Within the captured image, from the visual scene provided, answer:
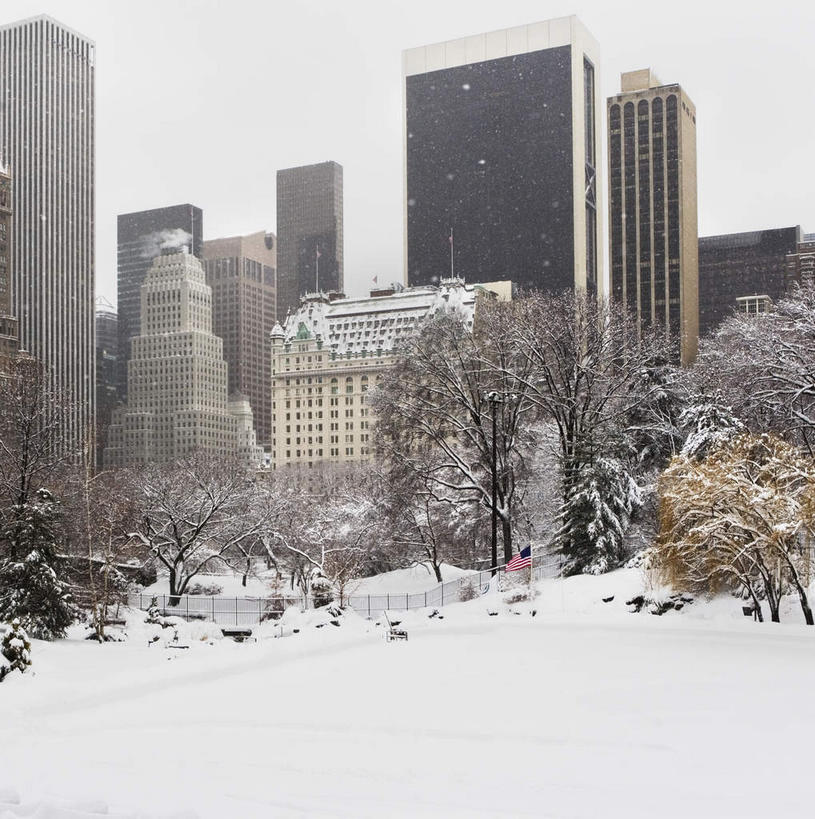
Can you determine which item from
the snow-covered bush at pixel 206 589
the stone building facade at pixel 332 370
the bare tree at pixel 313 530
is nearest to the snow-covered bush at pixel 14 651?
the bare tree at pixel 313 530

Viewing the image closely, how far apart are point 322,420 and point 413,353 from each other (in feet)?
502

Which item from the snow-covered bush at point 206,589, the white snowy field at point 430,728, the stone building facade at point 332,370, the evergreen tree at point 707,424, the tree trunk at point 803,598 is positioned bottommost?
the snow-covered bush at point 206,589

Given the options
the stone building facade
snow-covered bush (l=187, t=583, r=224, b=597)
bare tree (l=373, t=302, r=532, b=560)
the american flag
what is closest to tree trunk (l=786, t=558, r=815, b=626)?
the american flag

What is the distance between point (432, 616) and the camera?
30.2 meters

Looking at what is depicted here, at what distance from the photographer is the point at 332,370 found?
627 ft

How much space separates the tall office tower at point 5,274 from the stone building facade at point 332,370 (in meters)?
56.1

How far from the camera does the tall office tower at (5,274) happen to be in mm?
143863

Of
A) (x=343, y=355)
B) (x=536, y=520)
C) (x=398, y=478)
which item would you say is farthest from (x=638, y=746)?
(x=343, y=355)

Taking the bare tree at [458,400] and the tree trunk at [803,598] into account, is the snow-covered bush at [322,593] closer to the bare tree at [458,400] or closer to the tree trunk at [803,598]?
the bare tree at [458,400]

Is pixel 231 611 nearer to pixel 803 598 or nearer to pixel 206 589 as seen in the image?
pixel 206 589

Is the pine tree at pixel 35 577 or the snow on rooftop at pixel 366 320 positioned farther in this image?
the snow on rooftop at pixel 366 320

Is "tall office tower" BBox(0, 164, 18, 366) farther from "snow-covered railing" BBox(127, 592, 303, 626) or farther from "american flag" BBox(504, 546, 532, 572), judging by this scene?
"american flag" BBox(504, 546, 532, 572)

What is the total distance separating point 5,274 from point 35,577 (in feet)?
447

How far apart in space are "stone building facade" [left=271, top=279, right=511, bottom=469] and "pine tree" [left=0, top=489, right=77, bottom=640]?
506ft
